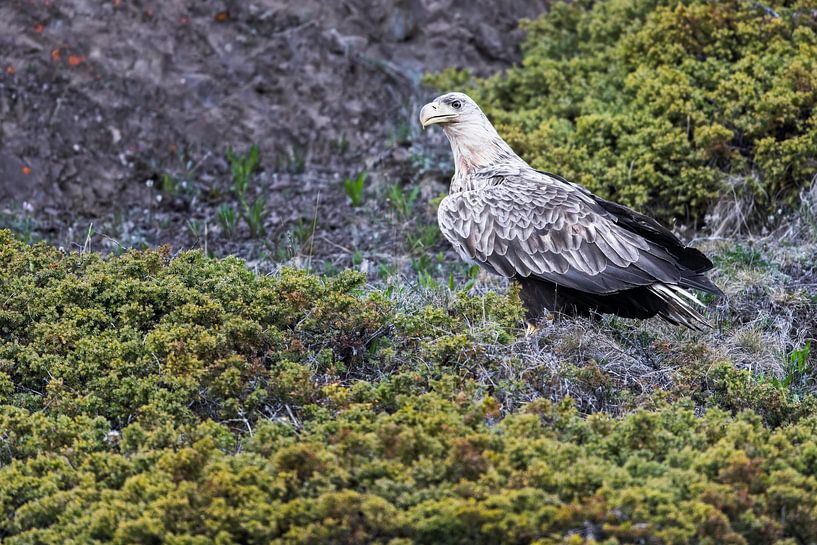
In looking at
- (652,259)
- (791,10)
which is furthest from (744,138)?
(652,259)

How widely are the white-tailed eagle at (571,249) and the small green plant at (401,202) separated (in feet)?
6.08

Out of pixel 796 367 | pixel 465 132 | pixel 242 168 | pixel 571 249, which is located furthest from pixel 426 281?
pixel 242 168

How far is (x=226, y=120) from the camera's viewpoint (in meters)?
9.58

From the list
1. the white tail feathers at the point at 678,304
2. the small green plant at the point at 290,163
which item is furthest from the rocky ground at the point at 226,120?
the white tail feathers at the point at 678,304

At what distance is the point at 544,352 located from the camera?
5.62 meters

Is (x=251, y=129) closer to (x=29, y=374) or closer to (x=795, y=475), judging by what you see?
(x=29, y=374)

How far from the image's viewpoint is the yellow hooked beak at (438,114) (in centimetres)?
688

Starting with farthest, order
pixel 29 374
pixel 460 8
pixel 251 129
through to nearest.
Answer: pixel 460 8
pixel 251 129
pixel 29 374

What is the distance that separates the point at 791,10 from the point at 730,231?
2181 millimetres

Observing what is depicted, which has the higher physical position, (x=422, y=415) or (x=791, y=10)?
(x=791, y=10)

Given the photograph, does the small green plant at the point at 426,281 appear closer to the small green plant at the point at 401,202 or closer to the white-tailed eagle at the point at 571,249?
the white-tailed eagle at the point at 571,249

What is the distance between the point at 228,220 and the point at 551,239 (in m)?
3.23

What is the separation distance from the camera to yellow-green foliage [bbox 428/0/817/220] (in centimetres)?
780

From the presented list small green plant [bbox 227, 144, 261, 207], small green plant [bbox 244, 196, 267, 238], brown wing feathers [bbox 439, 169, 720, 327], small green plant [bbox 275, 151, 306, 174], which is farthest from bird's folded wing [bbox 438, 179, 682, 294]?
small green plant [bbox 275, 151, 306, 174]
